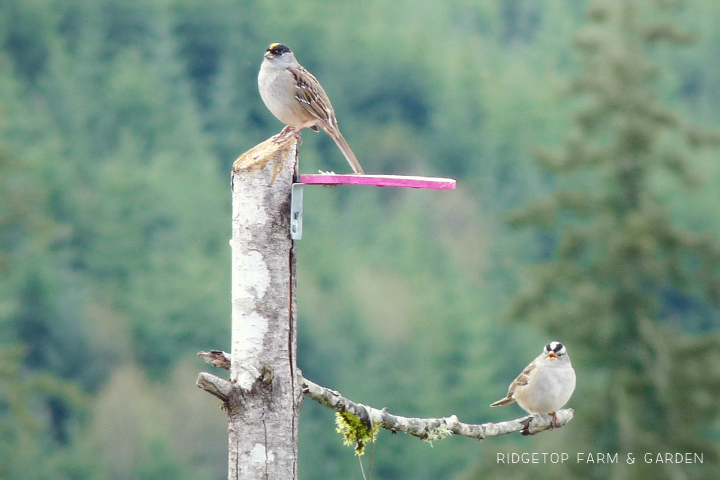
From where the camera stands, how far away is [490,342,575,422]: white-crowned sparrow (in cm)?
1043

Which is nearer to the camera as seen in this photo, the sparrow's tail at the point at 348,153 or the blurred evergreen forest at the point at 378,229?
the sparrow's tail at the point at 348,153

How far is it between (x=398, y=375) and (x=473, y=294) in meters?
10.5

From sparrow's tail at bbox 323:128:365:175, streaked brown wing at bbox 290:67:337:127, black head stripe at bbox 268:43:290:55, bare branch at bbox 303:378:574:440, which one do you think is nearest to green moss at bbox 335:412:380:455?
bare branch at bbox 303:378:574:440

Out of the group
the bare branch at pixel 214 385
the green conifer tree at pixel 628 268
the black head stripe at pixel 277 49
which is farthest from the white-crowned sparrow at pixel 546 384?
the green conifer tree at pixel 628 268

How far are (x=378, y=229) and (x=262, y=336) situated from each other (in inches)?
2893

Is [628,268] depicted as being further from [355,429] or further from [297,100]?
[355,429]

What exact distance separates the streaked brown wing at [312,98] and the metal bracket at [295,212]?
96.0 inches

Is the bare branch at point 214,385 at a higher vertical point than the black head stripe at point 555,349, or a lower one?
lower

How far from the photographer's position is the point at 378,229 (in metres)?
80.0

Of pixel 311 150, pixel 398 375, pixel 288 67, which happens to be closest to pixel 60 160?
pixel 311 150

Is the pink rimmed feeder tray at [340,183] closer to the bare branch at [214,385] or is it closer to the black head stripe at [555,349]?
the bare branch at [214,385]

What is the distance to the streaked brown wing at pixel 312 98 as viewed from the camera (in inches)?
361

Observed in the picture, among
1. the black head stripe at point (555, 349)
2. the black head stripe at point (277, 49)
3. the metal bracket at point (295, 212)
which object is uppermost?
the black head stripe at point (277, 49)

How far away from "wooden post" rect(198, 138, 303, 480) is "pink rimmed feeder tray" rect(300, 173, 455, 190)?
A: 0.20m
